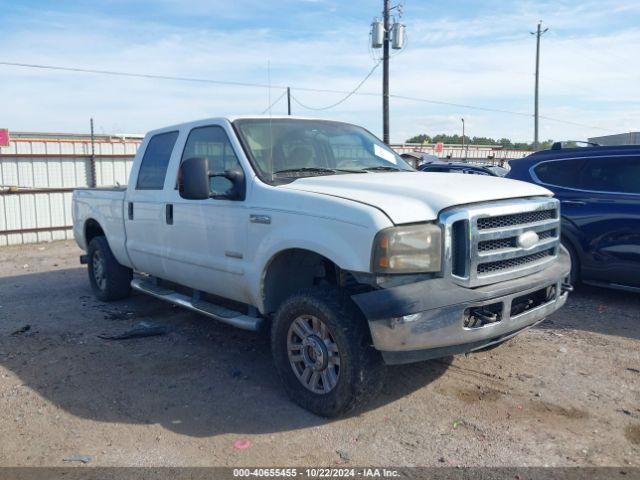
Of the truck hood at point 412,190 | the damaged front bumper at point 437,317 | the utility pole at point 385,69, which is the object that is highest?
the utility pole at point 385,69

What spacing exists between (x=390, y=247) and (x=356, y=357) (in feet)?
2.35

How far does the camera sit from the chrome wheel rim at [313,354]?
12.2 ft

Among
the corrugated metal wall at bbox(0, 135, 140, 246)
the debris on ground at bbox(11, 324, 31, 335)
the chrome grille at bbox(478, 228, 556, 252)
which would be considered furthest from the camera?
the corrugated metal wall at bbox(0, 135, 140, 246)

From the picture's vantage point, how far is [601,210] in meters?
6.35

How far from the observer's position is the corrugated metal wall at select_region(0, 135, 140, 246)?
40.9ft

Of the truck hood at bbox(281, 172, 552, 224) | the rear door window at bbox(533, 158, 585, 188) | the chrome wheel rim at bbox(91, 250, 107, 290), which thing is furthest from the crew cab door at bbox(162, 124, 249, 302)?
the rear door window at bbox(533, 158, 585, 188)

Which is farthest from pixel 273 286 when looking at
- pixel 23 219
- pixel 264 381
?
pixel 23 219

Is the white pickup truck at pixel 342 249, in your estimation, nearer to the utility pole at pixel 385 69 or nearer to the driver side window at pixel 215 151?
the driver side window at pixel 215 151

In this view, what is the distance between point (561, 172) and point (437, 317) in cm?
441

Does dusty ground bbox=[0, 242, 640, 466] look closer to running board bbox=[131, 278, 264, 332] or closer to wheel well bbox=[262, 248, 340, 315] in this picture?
running board bbox=[131, 278, 264, 332]

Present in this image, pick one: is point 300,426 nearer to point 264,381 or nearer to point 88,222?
point 264,381

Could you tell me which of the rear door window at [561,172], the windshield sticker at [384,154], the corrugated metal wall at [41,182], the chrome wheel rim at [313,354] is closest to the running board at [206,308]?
the chrome wheel rim at [313,354]

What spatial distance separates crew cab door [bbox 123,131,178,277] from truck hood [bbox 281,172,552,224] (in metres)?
1.81

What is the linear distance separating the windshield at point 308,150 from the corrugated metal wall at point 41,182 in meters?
9.76
